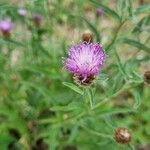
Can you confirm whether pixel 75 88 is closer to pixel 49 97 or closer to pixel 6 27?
pixel 49 97

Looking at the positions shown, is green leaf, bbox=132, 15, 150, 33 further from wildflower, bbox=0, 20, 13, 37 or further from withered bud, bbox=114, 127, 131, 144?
wildflower, bbox=0, 20, 13, 37

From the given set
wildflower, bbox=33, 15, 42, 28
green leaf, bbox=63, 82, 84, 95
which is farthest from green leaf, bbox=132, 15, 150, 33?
wildflower, bbox=33, 15, 42, 28

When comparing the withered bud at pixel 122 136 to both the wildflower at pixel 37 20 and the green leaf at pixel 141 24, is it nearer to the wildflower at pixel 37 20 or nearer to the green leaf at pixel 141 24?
the green leaf at pixel 141 24

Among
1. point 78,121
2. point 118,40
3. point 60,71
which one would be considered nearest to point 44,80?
point 60,71

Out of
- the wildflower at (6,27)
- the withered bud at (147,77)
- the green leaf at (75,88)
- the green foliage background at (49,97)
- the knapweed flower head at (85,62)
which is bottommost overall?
the green foliage background at (49,97)

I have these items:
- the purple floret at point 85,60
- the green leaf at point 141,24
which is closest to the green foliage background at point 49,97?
the green leaf at point 141,24

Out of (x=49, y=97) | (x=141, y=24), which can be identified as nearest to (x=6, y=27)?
(x=49, y=97)

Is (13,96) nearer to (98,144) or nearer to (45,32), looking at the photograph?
(45,32)
